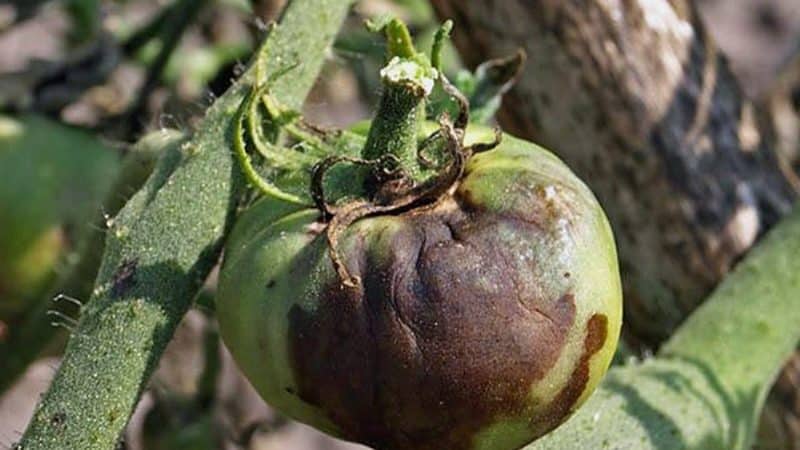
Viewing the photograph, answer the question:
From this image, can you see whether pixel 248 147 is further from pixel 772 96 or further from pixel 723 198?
pixel 772 96

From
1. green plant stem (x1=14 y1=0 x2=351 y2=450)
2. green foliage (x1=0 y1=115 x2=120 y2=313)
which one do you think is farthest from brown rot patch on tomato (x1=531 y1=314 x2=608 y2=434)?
green foliage (x1=0 y1=115 x2=120 y2=313)

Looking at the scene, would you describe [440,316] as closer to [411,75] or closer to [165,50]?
[411,75]

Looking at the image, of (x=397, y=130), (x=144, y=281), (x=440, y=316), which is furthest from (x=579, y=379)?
(x=144, y=281)

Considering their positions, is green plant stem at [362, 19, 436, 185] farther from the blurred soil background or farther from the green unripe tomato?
the blurred soil background

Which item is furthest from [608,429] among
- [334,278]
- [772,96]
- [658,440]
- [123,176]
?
[772,96]

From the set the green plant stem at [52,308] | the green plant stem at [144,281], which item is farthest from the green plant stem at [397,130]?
the green plant stem at [52,308]
